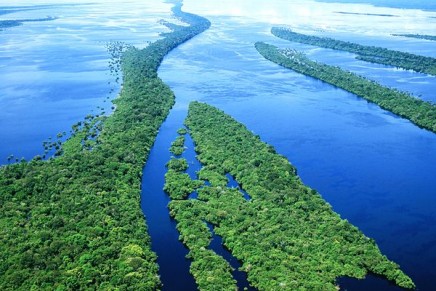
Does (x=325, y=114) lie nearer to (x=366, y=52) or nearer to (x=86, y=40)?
(x=366, y=52)

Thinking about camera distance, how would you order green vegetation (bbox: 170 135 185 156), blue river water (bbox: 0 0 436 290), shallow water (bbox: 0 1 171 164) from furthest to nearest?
shallow water (bbox: 0 1 171 164)
green vegetation (bbox: 170 135 185 156)
blue river water (bbox: 0 0 436 290)

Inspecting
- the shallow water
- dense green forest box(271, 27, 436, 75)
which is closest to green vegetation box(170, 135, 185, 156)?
the shallow water

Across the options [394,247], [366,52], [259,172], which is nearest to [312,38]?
[366,52]

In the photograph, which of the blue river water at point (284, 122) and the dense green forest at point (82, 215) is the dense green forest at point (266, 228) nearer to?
the blue river water at point (284, 122)

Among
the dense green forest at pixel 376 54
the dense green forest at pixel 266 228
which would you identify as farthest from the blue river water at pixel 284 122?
the dense green forest at pixel 376 54

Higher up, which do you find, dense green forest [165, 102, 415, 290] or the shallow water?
the shallow water

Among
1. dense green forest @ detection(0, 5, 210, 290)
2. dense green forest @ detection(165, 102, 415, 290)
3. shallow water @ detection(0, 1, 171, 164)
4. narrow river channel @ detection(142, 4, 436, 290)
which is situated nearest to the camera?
dense green forest @ detection(0, 5, 210, 290)

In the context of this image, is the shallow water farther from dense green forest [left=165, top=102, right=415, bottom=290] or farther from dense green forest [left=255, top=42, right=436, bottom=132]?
dense green forest [left=255, top=42, right=436, bottom=132]
